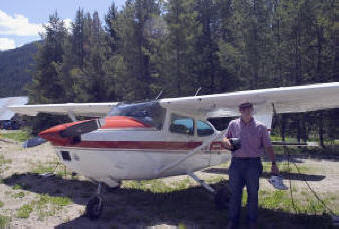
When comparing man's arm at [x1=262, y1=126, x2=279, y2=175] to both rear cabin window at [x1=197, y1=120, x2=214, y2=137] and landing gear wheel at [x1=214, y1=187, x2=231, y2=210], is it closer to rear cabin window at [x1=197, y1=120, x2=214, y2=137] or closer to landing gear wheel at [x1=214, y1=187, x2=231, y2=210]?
landing gear wheel at [x1=214, y1=187, x2=231, y2=210]

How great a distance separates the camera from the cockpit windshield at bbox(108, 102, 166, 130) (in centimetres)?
587

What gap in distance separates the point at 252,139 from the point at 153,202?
291 centimetres

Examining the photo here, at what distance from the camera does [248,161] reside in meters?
4.45

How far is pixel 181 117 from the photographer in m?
6.56

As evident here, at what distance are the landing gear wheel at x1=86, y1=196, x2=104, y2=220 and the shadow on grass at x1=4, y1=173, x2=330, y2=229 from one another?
0.35 feet

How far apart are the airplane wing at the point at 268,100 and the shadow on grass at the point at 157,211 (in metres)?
1.92

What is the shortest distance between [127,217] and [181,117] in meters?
2.27

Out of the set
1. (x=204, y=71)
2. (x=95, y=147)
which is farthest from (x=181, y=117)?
(x=204, y=71)

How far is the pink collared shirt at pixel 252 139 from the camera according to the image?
4418 millimetres

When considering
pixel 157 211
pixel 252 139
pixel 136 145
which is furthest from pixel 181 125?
pixel 252 139

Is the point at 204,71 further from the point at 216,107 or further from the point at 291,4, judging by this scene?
the point at 216,107

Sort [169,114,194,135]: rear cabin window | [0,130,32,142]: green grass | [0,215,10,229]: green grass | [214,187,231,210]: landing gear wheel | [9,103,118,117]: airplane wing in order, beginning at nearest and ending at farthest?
[0,215,10,229]: green grass, [214,187,231,210]: landing gear wheel, [169,114,194,135]: rear cabin window, [9,103,118,117]: airplane wing, [0,130,32,142]: green grass

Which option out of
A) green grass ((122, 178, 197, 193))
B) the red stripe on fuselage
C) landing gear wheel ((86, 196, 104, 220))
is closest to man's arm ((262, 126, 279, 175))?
the red stripe on fuselage

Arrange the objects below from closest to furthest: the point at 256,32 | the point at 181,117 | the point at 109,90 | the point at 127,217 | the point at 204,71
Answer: the point at 127,217
the point at 181,117
the point at 256,32
the point at 204,71
the point at 109,90
